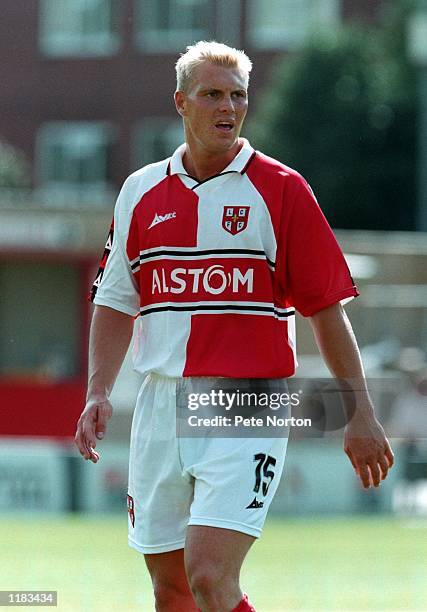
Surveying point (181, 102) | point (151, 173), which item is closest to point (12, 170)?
point (151, 173)

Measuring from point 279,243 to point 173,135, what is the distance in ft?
116

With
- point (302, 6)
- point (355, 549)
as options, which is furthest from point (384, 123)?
point (355, 549)

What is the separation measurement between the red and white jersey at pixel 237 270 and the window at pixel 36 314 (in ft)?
60.7

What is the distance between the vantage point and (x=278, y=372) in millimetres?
4996

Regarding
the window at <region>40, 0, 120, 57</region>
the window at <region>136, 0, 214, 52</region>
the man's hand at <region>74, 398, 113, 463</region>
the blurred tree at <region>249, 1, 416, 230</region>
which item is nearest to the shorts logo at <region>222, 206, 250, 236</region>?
the man's hand at <region>74, 398, 113, 463</region>

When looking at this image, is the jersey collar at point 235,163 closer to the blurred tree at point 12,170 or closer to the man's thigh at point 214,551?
the man's thigh at point 214,551

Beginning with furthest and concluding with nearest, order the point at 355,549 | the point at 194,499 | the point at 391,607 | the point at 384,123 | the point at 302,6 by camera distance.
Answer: the point at 302,6, the point at 384,123, the point at 355,549, the point at 391,607, the point at 194,499

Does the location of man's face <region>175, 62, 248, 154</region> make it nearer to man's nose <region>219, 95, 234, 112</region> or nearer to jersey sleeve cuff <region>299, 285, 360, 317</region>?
man's nose <region>219, 95, 234, 112</region>

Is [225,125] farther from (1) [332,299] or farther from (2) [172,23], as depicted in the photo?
(2) [172,23]

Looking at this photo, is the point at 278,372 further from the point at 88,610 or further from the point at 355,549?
the point at 355,549

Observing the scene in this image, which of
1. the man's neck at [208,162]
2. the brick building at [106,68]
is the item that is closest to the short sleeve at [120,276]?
the man's neck at [208,162]

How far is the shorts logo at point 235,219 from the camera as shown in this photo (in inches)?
197

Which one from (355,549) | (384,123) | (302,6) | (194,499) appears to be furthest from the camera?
(302,6)

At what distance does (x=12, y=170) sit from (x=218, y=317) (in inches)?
1277
